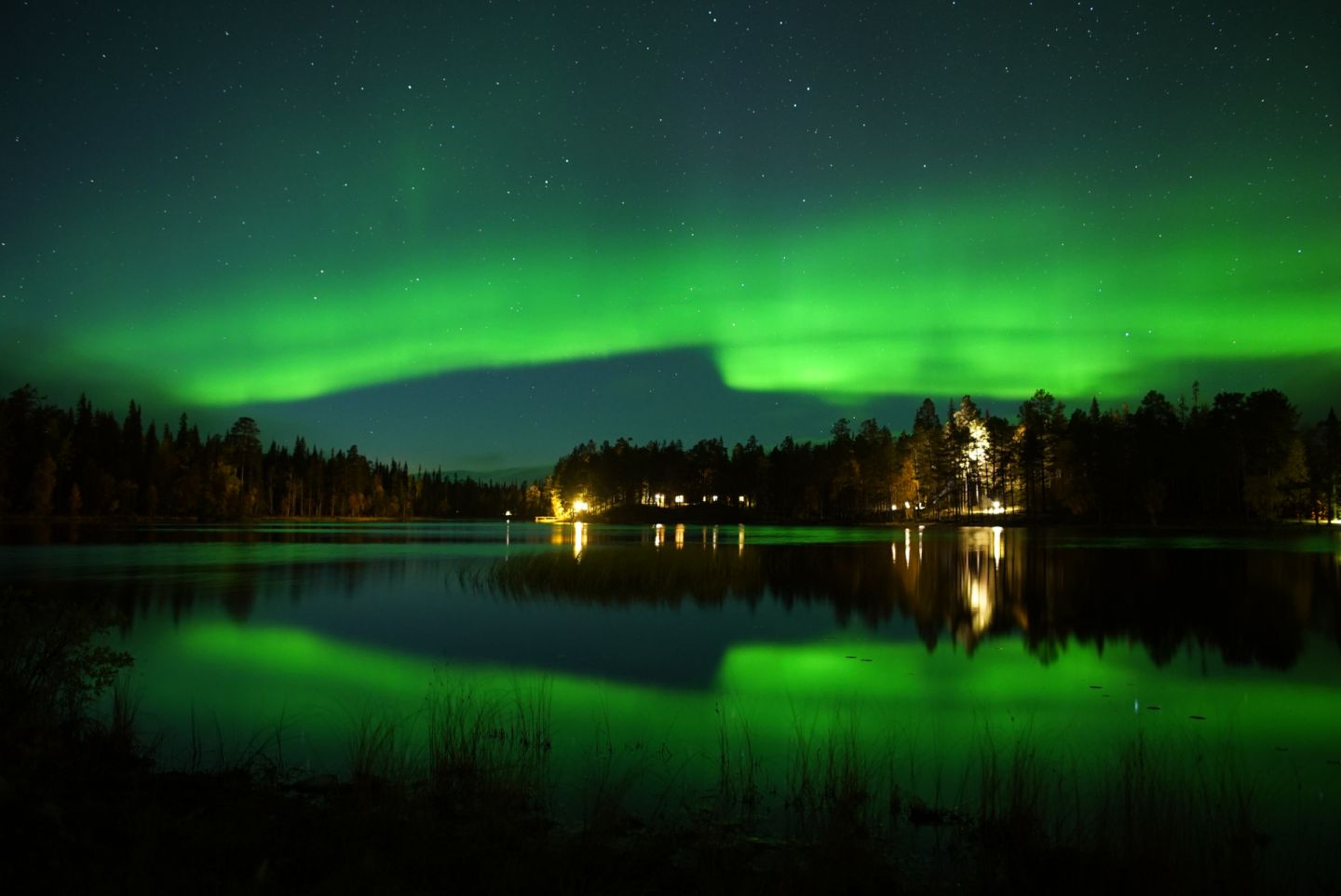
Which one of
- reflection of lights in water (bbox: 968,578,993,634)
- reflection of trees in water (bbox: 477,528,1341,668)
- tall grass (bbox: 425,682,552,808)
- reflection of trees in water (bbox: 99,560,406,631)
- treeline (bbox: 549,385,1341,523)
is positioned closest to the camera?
tall grass (bbox: 425,682,552,808)

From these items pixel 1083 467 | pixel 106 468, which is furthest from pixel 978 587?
pixel 106 468

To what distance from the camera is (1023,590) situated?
3569cm

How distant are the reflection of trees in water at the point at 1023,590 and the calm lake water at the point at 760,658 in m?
0.21

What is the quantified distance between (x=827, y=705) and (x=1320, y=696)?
10035 millimetres

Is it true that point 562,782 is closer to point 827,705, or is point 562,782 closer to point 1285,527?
point 827,705

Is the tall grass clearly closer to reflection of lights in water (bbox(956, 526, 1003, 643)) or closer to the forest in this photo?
reflection of lights in water (bbox(956, 526, 1003, 643))

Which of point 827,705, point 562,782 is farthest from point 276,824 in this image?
point 827,705

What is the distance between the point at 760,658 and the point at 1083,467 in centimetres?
10831

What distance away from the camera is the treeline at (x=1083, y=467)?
103125 mm

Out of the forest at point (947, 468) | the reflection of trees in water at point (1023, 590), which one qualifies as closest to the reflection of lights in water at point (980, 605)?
the reflection of trees in water at point (1023, 590)

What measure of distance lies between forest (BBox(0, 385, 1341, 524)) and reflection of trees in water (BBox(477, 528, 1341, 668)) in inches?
2253

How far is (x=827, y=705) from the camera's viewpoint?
15727 mm

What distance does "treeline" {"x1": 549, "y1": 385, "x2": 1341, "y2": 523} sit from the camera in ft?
338

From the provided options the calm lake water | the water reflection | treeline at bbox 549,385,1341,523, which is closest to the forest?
treeline at bbox 549,385,1341,523
